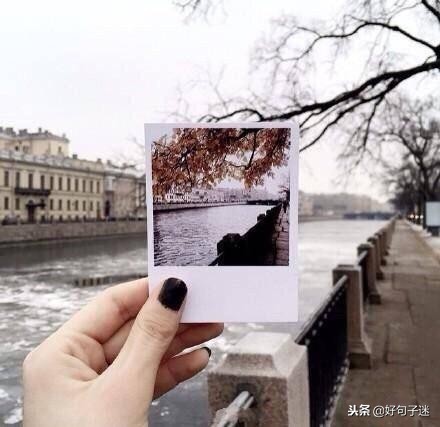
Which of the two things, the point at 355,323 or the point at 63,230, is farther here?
the point at 63,230

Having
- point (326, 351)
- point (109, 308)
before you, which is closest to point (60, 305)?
point (326, 351)

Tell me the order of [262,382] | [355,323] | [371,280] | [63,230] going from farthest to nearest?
[63,230]
[371,280]
[355,323]
[262,382]

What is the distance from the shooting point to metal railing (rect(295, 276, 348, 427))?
4410 millimetres

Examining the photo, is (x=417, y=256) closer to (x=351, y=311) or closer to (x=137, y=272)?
(x=137, y=272)

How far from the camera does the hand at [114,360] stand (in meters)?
1.18

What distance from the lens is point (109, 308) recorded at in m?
1.42

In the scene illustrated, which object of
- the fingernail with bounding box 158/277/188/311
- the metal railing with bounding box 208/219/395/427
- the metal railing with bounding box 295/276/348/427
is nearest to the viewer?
the fingernail with bounding box 158/277/188/311

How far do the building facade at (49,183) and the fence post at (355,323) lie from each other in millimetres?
48442

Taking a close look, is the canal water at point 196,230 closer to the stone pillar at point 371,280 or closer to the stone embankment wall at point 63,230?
the stone pillar at point 371,280

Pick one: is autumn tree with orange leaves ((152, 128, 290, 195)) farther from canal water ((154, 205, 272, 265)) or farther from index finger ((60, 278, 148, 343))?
index finger ((60, 278, 148, 343))

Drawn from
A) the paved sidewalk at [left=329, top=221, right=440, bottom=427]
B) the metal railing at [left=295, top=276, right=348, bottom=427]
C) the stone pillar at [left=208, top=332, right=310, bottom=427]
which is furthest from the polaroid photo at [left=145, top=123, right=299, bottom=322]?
the paved sidewalk at [left=329, top=221, right=440, bottom=427]

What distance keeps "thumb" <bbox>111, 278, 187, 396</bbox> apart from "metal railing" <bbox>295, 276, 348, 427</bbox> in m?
2.77

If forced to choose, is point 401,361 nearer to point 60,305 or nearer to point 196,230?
point 196,230

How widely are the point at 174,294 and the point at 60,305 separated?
16.7 metres
